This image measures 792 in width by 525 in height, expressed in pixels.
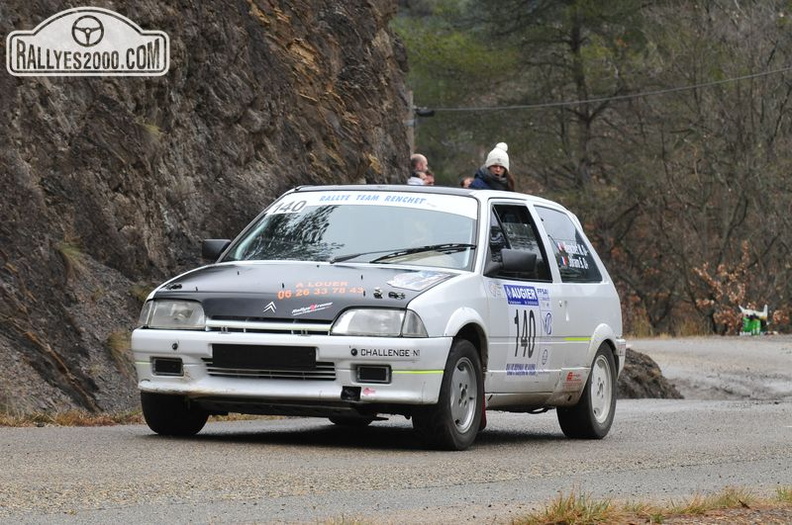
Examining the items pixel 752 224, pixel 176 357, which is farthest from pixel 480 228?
pixel 752 224

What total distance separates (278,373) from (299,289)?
531 mm

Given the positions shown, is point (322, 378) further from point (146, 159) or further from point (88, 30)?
point (88, 30)

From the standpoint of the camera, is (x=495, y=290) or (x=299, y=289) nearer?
(x=299, y=289)

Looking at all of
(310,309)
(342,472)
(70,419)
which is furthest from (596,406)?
(342,472)

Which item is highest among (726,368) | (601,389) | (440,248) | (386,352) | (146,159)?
(146,159)

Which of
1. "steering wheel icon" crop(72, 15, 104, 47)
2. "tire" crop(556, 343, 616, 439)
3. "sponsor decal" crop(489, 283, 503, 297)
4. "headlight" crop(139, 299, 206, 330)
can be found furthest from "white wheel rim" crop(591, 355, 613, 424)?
"steering wheel icon" crop(72, 15, 104, 47)

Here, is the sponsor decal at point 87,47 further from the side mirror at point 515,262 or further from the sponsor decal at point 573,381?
the sponsor decal at point 573,381

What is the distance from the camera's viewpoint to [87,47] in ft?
54.1

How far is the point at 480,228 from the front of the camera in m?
11.1

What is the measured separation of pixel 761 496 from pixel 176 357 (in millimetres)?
3769

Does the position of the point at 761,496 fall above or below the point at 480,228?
below

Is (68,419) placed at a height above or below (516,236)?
below

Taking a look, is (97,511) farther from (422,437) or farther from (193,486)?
(422,437)

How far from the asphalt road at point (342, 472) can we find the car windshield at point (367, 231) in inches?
49.0
